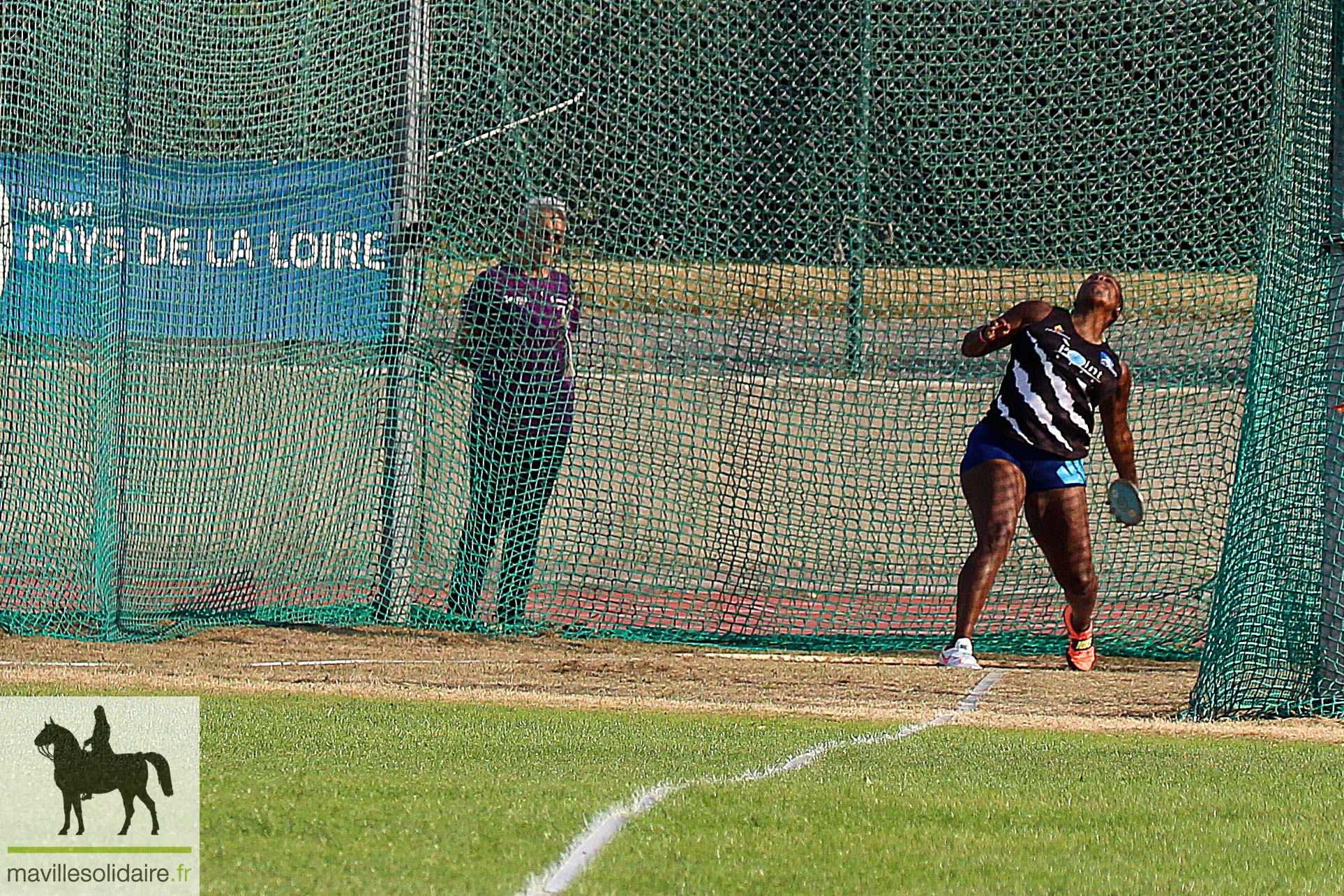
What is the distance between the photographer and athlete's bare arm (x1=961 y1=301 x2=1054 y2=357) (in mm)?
8289

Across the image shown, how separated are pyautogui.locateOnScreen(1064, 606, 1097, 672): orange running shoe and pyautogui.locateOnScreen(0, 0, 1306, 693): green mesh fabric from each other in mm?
610

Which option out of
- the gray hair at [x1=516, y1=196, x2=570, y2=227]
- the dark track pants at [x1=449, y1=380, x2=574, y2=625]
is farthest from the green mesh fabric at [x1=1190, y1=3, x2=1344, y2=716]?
the dark track pants at [x1=449, y1=380, x2=574, y2=625]

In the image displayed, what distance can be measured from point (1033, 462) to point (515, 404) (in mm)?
2814

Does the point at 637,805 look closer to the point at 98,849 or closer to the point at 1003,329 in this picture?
the point at 98,849

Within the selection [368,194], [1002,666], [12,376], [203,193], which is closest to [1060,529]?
[1002,666]

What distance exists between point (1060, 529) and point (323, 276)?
4006mm

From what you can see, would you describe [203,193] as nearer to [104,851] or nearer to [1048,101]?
[1048,101]

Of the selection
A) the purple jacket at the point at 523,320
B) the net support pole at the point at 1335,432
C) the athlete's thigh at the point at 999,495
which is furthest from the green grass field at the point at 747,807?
the purple jacket at the point at 523,320

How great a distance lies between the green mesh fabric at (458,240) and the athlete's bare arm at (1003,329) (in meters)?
1.75

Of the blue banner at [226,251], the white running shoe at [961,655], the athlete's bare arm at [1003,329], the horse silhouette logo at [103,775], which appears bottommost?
the white running shoe at [961,655]

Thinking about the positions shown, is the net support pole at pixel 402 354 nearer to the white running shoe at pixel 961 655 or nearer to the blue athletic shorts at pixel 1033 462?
the white running shoe at pixel 961 655

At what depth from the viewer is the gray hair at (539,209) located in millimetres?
9539

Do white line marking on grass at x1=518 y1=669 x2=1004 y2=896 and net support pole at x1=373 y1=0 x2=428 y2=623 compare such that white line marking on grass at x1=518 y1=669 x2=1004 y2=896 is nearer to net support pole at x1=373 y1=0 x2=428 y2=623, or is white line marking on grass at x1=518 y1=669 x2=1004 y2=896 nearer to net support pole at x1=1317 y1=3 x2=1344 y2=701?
net support pole at x1=1317 y1=3 x2=1344 y2=701

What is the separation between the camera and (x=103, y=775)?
4.90m
